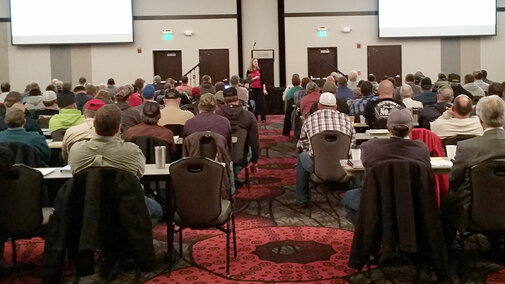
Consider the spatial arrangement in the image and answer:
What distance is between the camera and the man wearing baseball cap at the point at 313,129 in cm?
643

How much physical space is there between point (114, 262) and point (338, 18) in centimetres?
1518

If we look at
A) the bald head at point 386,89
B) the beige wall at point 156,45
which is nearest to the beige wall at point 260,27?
the beige wall at point 156,45

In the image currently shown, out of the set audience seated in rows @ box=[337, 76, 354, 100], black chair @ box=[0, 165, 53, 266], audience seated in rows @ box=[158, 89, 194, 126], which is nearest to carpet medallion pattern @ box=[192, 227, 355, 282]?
black chair @ box=[0, 165, 53, 266]

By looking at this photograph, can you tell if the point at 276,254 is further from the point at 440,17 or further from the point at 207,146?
the point at 440,17

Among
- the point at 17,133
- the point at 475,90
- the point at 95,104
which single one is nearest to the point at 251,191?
the point at 95,104

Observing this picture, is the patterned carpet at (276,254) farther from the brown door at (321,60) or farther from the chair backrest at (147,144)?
the brown door at (321,60)

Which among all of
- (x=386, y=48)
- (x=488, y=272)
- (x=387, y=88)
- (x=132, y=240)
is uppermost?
(x=386, y=48)

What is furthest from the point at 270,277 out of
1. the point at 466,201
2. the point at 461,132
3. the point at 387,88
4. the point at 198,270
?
the point at 387,88

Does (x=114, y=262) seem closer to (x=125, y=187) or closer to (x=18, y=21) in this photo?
(x=125, y=187)

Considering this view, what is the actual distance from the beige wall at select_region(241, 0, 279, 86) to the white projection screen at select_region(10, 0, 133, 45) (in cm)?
361

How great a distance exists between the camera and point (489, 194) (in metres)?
4.09

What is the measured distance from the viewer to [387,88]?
7.27m

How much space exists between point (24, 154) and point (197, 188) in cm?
195

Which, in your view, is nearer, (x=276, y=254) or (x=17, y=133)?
(x=276, y=254)
